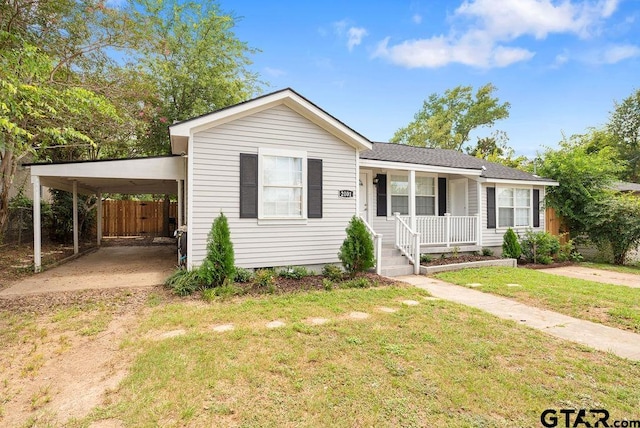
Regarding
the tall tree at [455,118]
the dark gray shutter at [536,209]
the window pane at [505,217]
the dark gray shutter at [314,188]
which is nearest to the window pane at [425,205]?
the window pane at [505,217]

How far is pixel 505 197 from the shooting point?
37.1ft

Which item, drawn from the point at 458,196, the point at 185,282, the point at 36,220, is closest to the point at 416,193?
the point at 458,196

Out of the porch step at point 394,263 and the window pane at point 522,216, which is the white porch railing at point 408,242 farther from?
the window pane at point 522,216

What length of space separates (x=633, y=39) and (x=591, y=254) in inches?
339

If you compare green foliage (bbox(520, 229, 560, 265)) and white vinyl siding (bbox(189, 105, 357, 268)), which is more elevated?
white vinyl siding (bbox(189, 105, 357, 268))

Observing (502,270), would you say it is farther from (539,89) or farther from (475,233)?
(539,89)

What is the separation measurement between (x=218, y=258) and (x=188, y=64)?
12351mm

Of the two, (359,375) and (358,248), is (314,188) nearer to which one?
(358,248)

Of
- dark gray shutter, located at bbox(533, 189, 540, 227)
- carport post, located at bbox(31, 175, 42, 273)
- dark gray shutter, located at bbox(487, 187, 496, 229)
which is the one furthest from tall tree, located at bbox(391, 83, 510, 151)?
carport post, located at bbox(31, 175, 42, 273)

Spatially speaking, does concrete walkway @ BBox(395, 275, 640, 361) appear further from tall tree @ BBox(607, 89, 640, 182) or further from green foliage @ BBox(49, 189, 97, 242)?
tall tree @ BBox(607, 89, 640, 182)

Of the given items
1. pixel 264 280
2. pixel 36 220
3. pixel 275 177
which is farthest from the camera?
pixel 36 220

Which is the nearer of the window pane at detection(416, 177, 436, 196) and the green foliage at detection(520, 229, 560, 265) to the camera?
the green foliage at detection(520, 229, 560, 265)

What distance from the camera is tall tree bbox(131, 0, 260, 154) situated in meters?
14.3

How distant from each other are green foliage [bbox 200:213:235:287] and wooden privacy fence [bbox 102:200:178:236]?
12.9 metres
